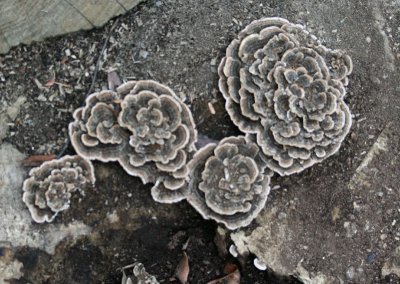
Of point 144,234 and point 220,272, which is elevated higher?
point 144,234

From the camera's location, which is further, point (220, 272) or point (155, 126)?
point (220, 272)

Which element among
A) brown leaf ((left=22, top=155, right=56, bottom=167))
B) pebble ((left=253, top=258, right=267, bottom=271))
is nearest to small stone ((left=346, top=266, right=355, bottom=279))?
pebble ((left=253, top=258, right=267, bottom=271))

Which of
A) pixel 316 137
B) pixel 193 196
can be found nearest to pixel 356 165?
pixel 316 137

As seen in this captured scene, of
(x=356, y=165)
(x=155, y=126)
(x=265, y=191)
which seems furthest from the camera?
(x=356, y=165)

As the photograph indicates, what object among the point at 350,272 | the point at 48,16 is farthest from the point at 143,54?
the point at 350,272

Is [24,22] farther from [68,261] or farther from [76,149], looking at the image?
[68,261]

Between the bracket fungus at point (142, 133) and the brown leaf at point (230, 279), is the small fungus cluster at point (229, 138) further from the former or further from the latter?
the brown leaf at point (230, 279)

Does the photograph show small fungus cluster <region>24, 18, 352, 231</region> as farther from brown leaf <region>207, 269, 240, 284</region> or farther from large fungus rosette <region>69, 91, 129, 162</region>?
brown leaf <region>207, 269, 240, 284</region>
